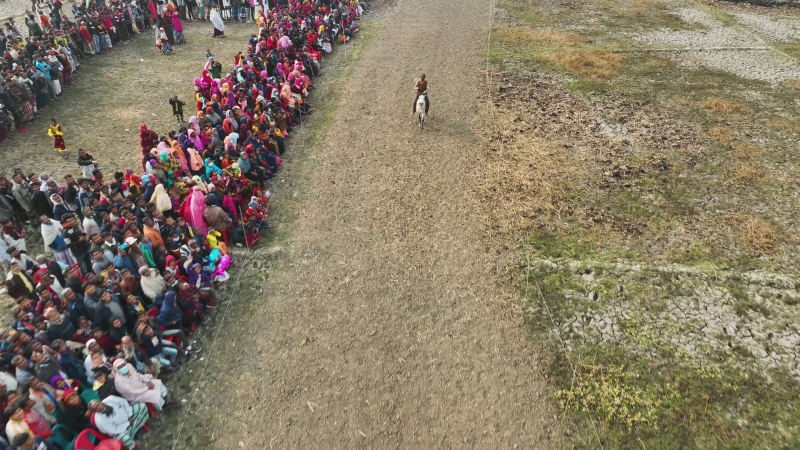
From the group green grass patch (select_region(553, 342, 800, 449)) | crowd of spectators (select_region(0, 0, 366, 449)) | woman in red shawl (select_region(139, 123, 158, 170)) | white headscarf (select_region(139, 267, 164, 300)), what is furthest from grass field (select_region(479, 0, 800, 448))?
woman in red shawl (select_region(139, 123, 158, 170))

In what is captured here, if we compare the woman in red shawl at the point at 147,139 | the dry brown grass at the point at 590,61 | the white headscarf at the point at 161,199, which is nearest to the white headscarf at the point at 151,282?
the white headscarf at the point at 161,199

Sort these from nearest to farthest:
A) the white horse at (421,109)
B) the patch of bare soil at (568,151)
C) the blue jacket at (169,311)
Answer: the blue jacket at (169,311), the patch of bare soil at (568,151), the white horse at (421,109)

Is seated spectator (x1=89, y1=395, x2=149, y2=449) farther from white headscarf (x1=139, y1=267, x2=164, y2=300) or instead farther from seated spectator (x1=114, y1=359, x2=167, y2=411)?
white headscarf (x1=139, y1=267, x2=164, y2=300)

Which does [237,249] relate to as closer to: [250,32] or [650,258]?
[650,258]

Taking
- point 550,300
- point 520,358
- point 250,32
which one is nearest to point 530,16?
point 250,32

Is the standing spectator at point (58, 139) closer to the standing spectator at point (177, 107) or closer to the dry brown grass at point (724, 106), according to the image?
the standing spectator at point (177, 107)

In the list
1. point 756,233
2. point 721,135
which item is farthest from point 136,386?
point 721,135
